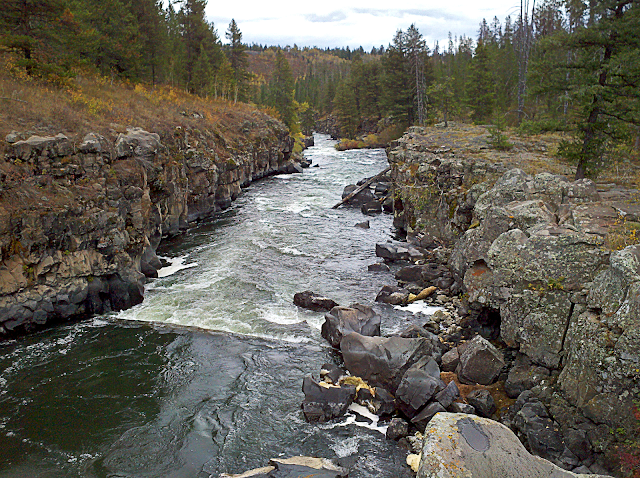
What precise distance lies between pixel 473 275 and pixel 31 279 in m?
17.5

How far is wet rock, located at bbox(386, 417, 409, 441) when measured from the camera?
12062 mm

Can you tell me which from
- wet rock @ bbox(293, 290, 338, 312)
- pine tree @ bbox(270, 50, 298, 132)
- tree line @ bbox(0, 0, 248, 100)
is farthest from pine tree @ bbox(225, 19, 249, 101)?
wet rock @ bbox(293, 290, 338, 312)

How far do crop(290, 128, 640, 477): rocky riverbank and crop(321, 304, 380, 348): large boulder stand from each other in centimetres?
5

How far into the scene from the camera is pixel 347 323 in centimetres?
1686

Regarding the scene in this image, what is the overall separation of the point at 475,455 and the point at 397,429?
480cm

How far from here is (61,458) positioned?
37.3 feet

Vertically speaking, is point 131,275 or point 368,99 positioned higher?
point 368,99

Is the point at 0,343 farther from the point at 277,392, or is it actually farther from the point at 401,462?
the point at 401,462

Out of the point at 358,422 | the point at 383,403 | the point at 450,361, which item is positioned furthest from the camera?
the point at 450,361

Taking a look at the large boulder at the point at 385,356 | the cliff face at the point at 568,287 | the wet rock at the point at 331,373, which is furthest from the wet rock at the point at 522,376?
the wet rock at the point at 331,373

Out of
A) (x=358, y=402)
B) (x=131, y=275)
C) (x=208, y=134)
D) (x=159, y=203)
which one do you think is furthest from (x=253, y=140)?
(x=358, y=402)

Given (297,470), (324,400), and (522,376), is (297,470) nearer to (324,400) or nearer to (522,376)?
(324,400)

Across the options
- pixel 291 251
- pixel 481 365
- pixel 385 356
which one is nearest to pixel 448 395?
pixel 481 365

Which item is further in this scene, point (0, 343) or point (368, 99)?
point (368, 99)
